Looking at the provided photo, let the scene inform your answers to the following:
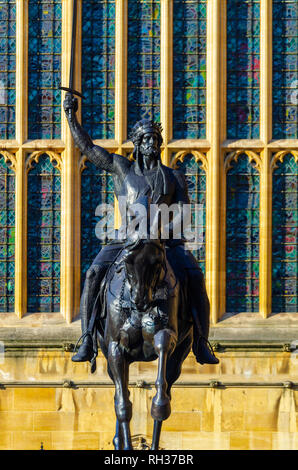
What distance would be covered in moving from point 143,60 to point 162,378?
995 centimetres

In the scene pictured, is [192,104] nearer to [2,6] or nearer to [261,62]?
[261,62]

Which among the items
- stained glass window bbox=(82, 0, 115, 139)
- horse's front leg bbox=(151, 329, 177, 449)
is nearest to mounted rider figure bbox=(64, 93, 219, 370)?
horse's front leg bbox=(151, 329, 177, 449)

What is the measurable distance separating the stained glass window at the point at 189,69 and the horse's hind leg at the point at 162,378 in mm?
9289

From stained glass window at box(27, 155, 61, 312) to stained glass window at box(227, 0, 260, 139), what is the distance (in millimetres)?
2661

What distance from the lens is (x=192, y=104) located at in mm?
21984

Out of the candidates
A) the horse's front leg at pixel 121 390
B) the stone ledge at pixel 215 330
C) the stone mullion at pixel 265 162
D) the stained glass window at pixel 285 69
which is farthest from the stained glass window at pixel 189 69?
the horse's front leg at pixel 121 390

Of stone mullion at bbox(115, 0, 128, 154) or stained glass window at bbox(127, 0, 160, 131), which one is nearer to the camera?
stone mullion at bbox(115, 0, 128, 154)

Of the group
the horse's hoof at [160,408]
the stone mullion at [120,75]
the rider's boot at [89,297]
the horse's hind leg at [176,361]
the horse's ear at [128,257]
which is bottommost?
the horse's hoof at [160,408]

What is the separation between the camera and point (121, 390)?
13070mm

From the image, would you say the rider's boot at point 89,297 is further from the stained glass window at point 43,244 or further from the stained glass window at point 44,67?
the stained glass window at point 44,67

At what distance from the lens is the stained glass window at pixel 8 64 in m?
22.1

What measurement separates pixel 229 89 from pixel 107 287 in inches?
356

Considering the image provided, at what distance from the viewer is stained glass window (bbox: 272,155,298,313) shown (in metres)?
21.8

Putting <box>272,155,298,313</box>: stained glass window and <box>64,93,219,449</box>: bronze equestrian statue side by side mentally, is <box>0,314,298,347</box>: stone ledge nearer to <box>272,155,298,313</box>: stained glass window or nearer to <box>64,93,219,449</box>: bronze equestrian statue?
<box>272,155,298,313</box>: stained glass window
